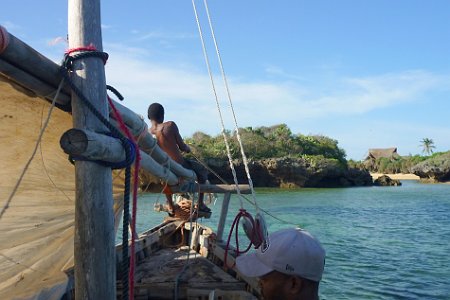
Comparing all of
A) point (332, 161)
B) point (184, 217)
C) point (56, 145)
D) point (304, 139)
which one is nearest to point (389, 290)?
point (184, 217)

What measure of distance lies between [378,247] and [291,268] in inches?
615

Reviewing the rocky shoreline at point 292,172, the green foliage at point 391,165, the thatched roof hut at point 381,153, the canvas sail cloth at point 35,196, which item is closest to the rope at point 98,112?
the canvas sail cloth at point 35,196

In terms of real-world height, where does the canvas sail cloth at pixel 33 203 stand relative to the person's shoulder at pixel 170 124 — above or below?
below

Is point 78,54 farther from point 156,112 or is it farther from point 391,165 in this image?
point 391,165

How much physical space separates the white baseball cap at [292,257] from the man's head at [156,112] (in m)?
5.21

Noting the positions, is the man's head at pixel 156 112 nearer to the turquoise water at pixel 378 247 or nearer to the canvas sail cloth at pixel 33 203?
the canvas sail cloth at pixel 33 203

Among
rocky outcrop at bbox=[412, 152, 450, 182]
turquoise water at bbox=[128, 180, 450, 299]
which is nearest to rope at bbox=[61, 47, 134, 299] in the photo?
turquoise water at bbox=[128, 180, 450, 299]

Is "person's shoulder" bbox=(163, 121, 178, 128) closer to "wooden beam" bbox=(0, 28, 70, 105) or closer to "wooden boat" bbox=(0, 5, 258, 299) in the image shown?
"wooden boat" bbox=(0, 5, 258, 299)

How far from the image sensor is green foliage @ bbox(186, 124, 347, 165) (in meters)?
53.8

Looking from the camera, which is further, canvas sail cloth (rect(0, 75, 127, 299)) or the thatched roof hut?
the thatched roof hut

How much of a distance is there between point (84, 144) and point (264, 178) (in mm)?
52954

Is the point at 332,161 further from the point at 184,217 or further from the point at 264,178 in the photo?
the point at 184,217

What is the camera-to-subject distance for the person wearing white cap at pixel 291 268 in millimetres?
2021

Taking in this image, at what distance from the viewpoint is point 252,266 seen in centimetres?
215
